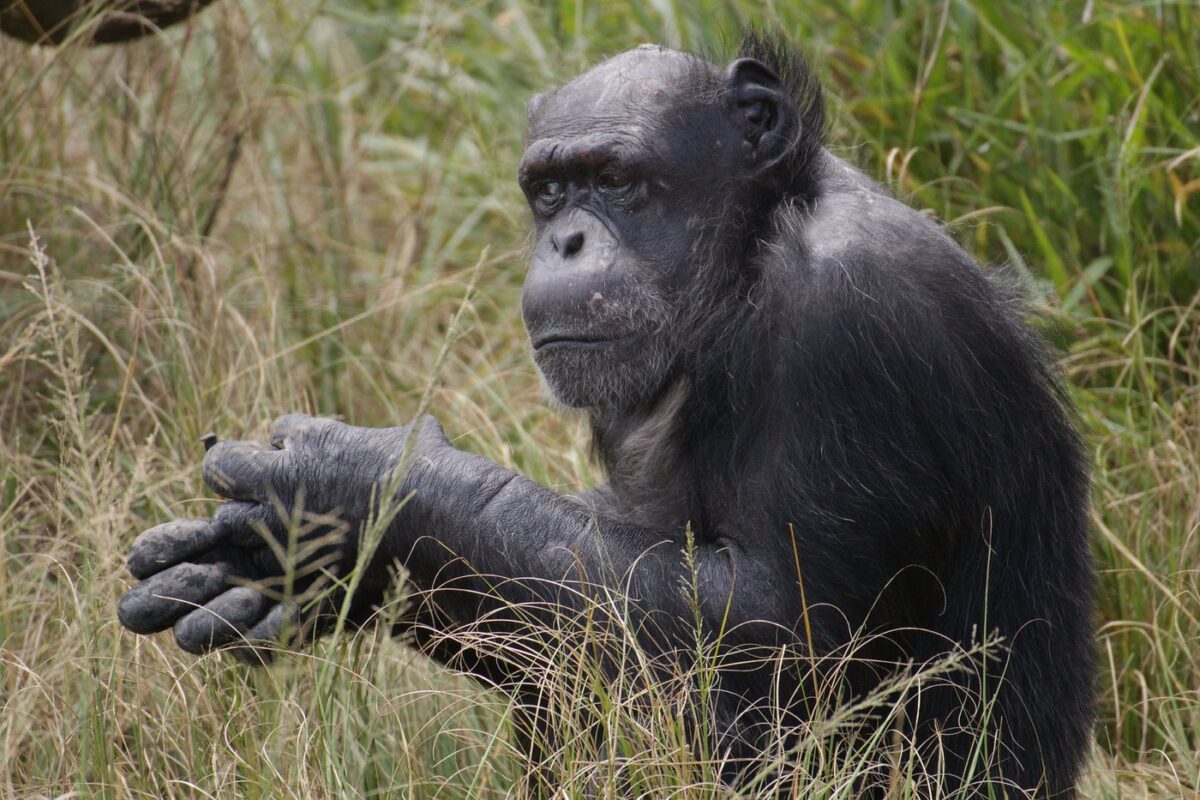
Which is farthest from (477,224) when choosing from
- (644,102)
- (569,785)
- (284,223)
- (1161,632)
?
(569,785)

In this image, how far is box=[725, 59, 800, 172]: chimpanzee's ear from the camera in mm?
3828

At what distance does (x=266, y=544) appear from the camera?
11.3ft

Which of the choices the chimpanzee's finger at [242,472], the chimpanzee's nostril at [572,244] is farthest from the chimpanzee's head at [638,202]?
the chimpanzee's finger at [242,472]

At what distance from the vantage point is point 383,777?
12.4ft

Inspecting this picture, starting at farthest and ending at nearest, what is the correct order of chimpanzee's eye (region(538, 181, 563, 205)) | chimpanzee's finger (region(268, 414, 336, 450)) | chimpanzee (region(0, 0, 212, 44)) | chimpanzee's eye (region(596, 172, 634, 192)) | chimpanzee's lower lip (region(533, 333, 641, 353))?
1. chimpanzee (region(0, 0, 212, 44))
2. chimpanzee's eye (region(538, 181, 563, 205))
3. chimpanzee's eye (region(596, 172, 634, 192))
4. chimpanzee's lower lip (region(533, 333, 641, 353))
5. chimpanzee's finger (region(268, 414, 336, 450))

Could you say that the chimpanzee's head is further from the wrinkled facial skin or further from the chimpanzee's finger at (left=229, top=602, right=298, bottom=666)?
the chimpanzee's finger at (left=229, top=602, right=298, bottom=666)

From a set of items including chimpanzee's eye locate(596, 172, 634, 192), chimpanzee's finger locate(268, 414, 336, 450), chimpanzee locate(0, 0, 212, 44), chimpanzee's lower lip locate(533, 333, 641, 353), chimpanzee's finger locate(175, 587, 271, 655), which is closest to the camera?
chimpanzee's finger locate(175, 587, 271, 655)

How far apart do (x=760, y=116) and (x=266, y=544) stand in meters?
1.61

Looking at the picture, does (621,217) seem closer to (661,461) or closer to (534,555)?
(661,461)

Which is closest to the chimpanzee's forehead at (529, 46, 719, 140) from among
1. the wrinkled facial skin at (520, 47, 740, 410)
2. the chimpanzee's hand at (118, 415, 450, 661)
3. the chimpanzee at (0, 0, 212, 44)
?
the wrinkled facial skin at (520, 47, 740, 410)

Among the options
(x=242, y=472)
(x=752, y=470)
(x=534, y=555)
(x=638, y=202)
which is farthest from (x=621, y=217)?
(x=242, y=472)

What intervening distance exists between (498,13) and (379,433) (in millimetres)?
5259

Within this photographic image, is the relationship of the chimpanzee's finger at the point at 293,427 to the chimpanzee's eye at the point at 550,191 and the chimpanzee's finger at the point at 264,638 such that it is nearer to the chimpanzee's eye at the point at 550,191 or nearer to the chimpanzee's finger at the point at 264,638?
the chimpanzee's finger at the point at 264,638

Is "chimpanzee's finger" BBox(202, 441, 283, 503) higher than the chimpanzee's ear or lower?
lower
